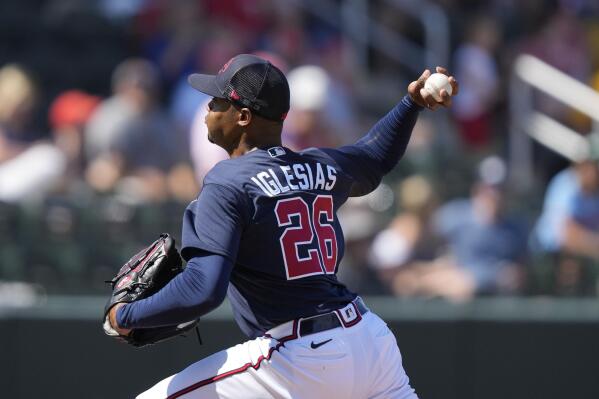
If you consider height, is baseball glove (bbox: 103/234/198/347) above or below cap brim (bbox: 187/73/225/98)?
below

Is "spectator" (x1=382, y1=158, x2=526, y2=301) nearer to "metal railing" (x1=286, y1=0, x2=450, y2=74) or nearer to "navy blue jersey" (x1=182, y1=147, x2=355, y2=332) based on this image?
"metal railing" (x1=286, y1=0, x2=450, y2=74)

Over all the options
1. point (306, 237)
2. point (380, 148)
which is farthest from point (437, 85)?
point (306, 237)

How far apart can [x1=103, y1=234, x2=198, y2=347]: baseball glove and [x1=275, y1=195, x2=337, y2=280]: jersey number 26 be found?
14.9 inches

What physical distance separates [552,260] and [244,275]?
164 inches

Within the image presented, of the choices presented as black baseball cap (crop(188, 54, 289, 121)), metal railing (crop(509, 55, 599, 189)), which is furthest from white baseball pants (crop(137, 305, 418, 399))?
metal railing (crop(509, 55, 599, 189))

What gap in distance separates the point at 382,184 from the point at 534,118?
2.04 meters

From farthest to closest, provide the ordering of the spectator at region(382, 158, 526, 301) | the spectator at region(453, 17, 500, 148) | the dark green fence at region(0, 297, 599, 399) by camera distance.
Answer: the spectator at region(453, 17, 500, 148), the spectator at region(382, 158, 526, 301), the dark green fence at region(0, 297, 599, 399)

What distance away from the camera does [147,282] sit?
375 cm

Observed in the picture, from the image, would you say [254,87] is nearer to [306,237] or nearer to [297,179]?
[297,179]

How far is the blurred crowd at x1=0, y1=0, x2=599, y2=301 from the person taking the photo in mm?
7566

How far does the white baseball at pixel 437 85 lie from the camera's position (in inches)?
161

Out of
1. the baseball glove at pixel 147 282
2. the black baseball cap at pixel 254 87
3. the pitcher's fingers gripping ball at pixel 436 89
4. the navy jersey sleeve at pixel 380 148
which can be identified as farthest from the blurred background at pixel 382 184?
the black baseball cap at pixel 254 87

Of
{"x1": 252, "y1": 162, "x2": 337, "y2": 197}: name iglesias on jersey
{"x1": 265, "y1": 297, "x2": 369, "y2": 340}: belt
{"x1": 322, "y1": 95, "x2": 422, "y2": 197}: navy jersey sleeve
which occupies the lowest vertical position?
{"x1": 265, "y1": 297, "x2": 369, "y2": 340}: belt

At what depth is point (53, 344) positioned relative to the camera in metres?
6.53
